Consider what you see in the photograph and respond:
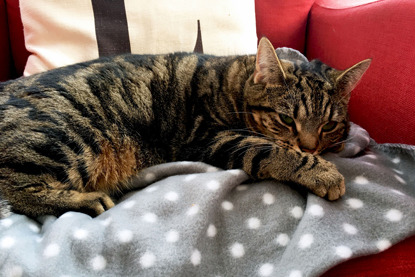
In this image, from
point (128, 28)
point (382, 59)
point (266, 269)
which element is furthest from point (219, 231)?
point (128, 28)

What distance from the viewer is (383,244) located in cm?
63

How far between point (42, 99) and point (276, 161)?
28.4 inches

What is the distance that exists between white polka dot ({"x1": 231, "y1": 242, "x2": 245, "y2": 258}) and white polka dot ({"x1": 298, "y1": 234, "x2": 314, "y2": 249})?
0.41ft

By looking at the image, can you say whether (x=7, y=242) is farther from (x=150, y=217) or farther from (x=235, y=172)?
(x=235, y=172)

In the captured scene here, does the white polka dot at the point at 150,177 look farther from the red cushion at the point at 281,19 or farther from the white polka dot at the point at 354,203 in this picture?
the red cushion at the point at 281,19

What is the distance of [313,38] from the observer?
5.30 ft

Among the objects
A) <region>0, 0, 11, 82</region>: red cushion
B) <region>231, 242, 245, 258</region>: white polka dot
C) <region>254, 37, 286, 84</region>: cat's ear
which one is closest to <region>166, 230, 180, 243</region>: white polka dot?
<region>231, 242, 245, 258</region>: white polka dot

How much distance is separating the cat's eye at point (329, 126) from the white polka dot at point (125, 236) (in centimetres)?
68

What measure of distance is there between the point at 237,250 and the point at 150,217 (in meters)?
0.22

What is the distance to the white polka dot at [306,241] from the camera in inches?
24.8

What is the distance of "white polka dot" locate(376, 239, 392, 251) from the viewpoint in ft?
2.06

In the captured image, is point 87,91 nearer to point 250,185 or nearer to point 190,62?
point 190,62

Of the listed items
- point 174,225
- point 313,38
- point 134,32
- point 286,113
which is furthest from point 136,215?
point 313,38

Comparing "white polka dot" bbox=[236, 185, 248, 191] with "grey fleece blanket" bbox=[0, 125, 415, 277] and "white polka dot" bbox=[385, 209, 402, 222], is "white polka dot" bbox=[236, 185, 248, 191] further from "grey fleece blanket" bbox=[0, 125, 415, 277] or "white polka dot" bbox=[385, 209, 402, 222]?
"white polka dot" bbox=[385, 209, 402, 222]
